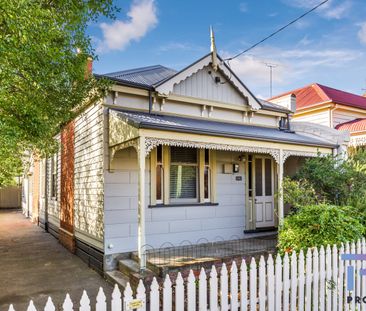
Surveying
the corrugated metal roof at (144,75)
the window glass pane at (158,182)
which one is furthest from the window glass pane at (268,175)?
the corrugated metal roof at (144,75)

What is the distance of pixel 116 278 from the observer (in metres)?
6.72

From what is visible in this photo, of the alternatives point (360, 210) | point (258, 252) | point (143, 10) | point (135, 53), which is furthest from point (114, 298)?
point (135, 53)

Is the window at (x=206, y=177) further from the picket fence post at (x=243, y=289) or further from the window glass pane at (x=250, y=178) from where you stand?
the picket fence post at (x=243, y=289)

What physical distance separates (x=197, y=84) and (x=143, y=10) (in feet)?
9.91

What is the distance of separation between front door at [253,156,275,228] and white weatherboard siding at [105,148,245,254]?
29.2 inches

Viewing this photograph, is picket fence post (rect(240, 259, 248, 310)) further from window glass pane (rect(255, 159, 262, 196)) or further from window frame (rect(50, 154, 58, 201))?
window frame (rect(50, 154, 58, 201))

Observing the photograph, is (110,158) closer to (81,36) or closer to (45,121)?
(45,121)

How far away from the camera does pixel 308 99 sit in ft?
55.2

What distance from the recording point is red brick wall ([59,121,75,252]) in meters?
10.3

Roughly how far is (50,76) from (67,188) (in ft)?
16.6

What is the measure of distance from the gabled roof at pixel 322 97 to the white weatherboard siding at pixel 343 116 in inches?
14.9

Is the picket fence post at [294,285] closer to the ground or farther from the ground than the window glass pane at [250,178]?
closer to the ground

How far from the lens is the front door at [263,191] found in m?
10.2

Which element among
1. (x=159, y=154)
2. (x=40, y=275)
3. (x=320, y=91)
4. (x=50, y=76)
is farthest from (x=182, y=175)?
(x=320, y=91)
